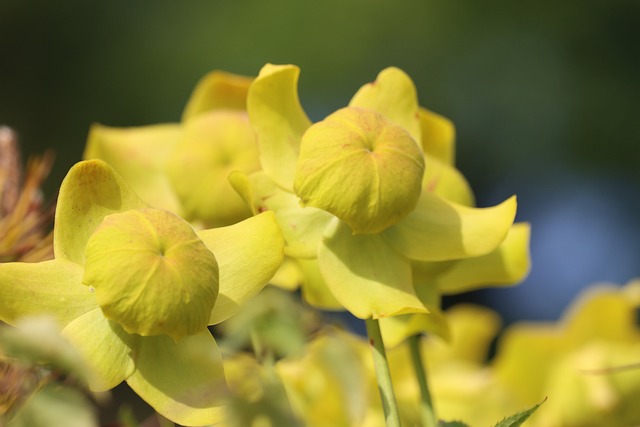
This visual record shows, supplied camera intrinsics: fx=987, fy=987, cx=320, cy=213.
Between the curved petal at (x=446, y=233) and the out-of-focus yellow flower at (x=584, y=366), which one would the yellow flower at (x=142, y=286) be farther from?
the out-of-focus yellow flower at (x=584, y=366)

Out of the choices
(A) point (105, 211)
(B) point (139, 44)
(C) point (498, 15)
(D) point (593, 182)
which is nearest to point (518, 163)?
(D) point (593, 182)

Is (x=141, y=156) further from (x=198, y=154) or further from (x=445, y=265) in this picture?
(x=445, y=265)

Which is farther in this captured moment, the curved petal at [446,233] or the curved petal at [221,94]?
the curved petal at [221,94]

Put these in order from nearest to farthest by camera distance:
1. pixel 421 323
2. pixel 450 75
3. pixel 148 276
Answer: pixel 148 276 < pixel 421 323 < pixel 450 75

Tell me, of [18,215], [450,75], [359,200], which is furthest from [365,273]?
[450,75]

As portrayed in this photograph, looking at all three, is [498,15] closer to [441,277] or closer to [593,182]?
[593,182]

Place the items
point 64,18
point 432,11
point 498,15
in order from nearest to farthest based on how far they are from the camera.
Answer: point 432,11, point 498,15, point 64,18

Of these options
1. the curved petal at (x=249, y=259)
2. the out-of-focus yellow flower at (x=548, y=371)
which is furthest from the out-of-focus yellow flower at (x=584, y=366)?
the curved petal at (x=249, y=259)
